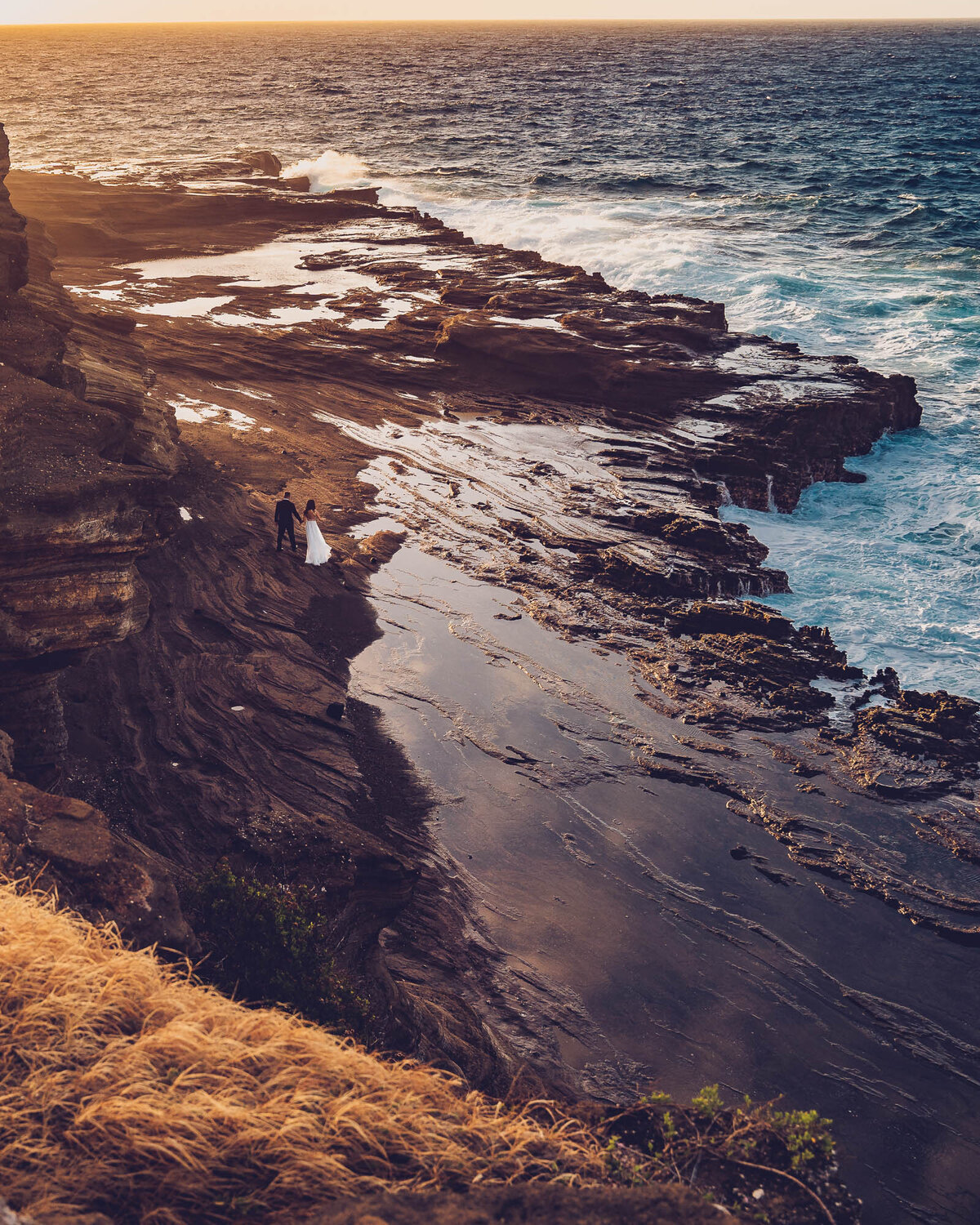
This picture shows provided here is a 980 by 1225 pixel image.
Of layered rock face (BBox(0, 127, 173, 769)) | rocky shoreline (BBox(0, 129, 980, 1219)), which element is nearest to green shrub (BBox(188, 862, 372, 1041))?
rocky shoreline (BBox(0, 129, 980, 1219))

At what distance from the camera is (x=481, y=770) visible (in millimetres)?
13758

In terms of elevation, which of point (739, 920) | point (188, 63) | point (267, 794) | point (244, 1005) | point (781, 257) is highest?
point (188, 63)

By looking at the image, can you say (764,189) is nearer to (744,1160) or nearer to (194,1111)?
(744,1160)

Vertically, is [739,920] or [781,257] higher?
[781,257]

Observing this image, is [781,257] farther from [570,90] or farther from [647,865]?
[570,90]

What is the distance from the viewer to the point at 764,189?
57.6 metres

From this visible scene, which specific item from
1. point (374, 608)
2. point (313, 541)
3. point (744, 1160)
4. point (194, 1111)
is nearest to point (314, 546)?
point (313, 541)

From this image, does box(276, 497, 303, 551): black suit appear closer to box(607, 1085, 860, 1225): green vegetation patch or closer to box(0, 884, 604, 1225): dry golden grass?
box(0, 884, 604, 1225): dry golden grass

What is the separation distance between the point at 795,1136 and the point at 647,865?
650 cm

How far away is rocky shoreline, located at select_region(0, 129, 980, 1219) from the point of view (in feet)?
33.3

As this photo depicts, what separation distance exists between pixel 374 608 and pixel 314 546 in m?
1.94

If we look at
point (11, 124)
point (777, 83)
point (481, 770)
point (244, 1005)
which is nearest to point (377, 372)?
point (481, 770)

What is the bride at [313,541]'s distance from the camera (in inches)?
712

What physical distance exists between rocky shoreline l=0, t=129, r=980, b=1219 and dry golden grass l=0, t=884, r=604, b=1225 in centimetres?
152
